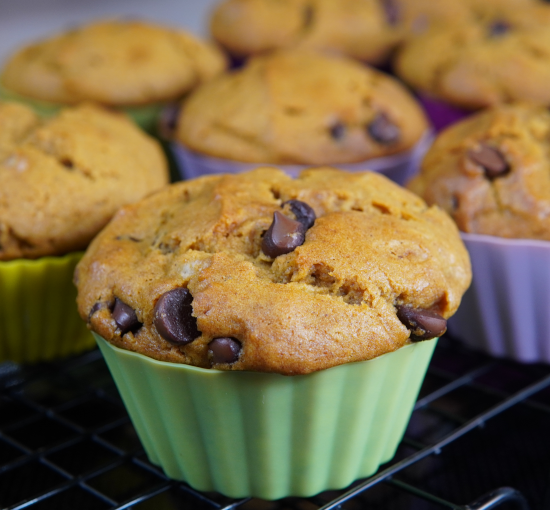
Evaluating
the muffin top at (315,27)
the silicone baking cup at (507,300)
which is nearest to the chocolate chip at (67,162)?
the silicone baking cup at (507,300)

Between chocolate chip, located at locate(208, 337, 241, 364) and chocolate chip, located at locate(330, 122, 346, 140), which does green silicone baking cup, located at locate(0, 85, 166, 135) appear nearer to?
chocolate chip, located at locate(330, 122, 346, 140)

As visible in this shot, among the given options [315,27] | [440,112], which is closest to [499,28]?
[440,112]

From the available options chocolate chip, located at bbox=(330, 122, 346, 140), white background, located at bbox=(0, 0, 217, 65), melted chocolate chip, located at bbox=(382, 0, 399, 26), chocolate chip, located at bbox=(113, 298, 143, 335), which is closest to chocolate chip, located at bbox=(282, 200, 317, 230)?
chocolate chip, located at bbox=(113, 298, 143, 335)

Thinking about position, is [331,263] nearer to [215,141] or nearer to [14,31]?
[215,141]

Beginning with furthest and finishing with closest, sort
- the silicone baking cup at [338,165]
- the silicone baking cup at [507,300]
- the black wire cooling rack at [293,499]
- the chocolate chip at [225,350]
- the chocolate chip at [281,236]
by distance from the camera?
1. the silicone baking cup at [338,165]
2. the silicone baking cup at [507,300]
3. the black wire cooling rack at [293,499]
4. the chocolate chip at [281,236]
5. the chocolate chip at [225,350]

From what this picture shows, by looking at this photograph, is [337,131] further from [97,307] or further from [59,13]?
[59,13]

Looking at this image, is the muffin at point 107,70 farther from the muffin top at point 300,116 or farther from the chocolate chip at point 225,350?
the chocolate chip at point 225,350
